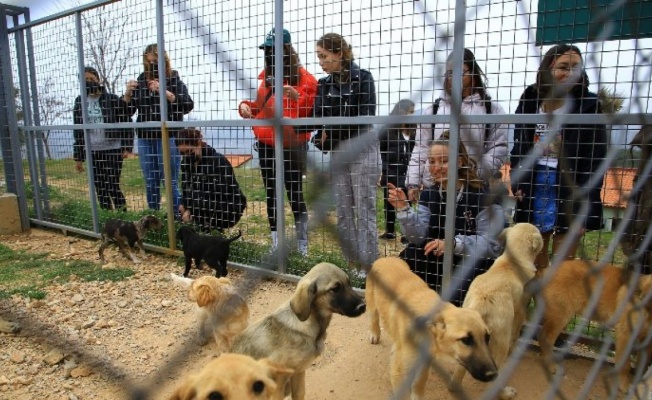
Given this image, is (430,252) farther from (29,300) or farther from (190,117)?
(29,300)

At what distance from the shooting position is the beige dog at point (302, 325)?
2.71 meters

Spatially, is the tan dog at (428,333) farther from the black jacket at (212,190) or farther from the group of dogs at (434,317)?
the black jacket at (212,190)

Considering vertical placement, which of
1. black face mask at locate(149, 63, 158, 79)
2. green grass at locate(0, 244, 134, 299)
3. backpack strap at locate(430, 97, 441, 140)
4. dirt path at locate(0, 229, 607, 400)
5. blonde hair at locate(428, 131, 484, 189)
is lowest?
dirt path at locate(0, 229, 607, 400)

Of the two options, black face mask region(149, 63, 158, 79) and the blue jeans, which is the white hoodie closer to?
the blue jeans

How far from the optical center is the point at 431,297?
289 cm

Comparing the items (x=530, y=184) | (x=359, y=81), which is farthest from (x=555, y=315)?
(x=359, y=81)

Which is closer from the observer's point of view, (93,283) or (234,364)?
(234,364)

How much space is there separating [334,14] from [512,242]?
7.79 feet

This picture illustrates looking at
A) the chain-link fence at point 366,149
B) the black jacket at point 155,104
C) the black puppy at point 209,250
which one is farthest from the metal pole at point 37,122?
the black puppy at point 209,250

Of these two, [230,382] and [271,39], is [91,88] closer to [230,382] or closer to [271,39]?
[271,39]

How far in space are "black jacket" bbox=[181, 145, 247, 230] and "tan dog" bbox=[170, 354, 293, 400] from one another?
11.4ft

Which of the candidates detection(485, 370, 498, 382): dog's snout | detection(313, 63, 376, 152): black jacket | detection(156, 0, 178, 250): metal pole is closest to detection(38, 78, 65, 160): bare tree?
detection(156, 0, 178, 250): metal pole

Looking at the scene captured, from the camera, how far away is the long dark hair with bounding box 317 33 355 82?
3.58m

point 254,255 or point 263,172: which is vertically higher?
point 263,172
